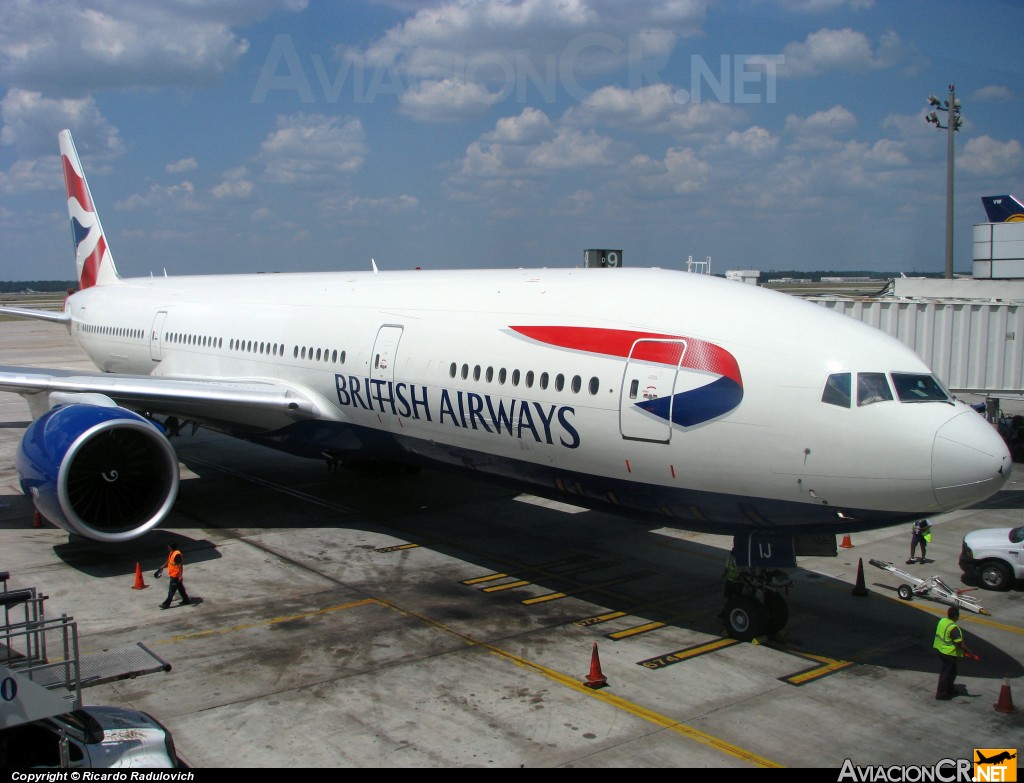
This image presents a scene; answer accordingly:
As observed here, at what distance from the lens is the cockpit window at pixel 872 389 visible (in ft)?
36.3

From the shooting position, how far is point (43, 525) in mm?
19312

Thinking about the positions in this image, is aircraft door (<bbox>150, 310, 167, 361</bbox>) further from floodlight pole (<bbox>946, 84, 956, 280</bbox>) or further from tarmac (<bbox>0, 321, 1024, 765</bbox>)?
floodlight pole (<bbox>946, 84, 956, 280</bbox>)

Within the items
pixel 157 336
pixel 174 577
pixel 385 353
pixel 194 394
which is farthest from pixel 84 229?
pixel 174 577

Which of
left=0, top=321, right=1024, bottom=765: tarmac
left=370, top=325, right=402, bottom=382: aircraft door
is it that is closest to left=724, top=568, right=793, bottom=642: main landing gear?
left=0, top=321, right=1024, bottom=765: tarmac

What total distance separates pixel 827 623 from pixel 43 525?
614 inches

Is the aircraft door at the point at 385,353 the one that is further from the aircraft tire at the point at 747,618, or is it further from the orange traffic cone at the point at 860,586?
the orange traffic cone at the point at 860,586

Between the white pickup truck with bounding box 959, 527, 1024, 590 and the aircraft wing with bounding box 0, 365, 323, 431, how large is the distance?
1214 centimetres

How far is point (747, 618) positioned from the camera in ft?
42.1

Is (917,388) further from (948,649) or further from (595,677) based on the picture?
(595,677)

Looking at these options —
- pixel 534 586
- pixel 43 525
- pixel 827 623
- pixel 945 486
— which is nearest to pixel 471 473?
pixel 534 586

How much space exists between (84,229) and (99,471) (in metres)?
19.4

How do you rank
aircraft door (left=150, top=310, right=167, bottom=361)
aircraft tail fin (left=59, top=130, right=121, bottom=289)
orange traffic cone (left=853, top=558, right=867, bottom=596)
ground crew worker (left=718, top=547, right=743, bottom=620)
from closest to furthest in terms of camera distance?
ground crew worker (left=718, top=547, right=743, bottom=620), orange traffic cone (left=853, top=558, right=867, bottom=596), aircraft door (left=150, top=310, right=167, bottom=361), aircraft tail fin (left=59, top=130, right=121, bottom=289)

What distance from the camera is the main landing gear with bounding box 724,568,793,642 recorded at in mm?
12797

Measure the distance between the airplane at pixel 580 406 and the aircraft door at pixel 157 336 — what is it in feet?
11.5
